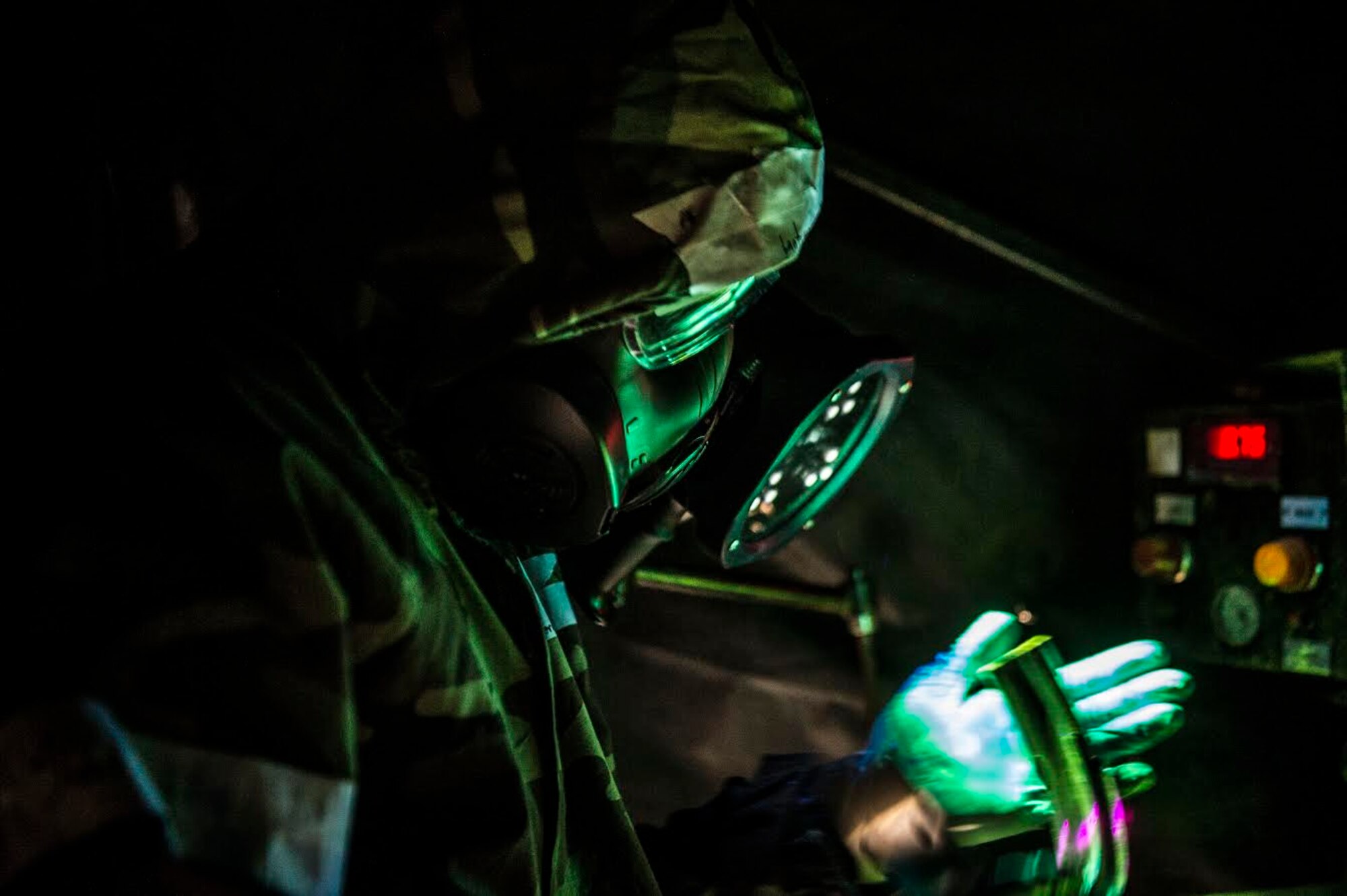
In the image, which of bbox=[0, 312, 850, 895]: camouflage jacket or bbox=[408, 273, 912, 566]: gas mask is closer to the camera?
bbox=[0, 312, 850, 895]: camouflage jacket

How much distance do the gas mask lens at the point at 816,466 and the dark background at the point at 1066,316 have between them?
18.2 inches

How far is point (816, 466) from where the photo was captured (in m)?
1.16

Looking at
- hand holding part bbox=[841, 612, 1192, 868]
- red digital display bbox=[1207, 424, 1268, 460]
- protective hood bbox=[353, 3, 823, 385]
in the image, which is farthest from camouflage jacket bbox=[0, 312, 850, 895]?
red digital display bbox=[1207, 424, 1268, 460]

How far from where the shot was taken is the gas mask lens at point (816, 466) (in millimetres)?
1086

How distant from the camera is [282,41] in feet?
3.75

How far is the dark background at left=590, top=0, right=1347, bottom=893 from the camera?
1.24m

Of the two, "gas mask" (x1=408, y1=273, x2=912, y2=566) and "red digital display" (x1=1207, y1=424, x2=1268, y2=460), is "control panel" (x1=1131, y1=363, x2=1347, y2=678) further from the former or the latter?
"gas mask" (x1=408, y1=273, x2=912, y2=566)

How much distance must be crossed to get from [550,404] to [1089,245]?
3.40 ft

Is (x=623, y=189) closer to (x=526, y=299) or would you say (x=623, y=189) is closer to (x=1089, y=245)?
(x=526, y=299)

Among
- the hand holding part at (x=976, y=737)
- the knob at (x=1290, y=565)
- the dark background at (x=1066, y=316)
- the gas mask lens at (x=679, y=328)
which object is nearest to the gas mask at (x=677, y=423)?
the gas mask lens at (x=679, y=328)

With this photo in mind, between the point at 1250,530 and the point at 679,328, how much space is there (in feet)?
3.23

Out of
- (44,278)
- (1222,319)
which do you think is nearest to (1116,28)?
(1222,319)

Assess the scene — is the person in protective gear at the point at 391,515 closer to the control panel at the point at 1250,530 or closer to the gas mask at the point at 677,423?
the gas mask at the point at 677,423

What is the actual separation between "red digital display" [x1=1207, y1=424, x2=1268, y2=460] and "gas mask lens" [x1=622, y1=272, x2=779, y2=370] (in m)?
0.85
